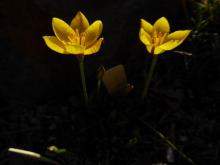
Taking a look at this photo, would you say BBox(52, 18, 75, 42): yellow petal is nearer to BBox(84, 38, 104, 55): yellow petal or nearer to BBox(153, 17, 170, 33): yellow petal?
BBox(84, 38, 104, 55): yellow petal

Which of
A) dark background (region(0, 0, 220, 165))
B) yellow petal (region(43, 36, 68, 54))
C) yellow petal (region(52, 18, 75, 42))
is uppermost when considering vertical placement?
yellow petal (region(52, 18, 75, 42))

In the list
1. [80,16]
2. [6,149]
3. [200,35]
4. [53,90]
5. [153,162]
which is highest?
[80,16]

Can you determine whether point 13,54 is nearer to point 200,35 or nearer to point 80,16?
point 80,16

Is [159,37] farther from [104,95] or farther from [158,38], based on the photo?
[104,95]

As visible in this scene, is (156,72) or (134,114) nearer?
(134,114)

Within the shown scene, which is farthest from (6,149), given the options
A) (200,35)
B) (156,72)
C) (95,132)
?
(200,35)

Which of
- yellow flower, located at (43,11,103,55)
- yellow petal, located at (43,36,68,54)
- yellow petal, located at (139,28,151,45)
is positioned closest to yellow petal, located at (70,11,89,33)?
yellow flower, located at (43,11,103,55)
